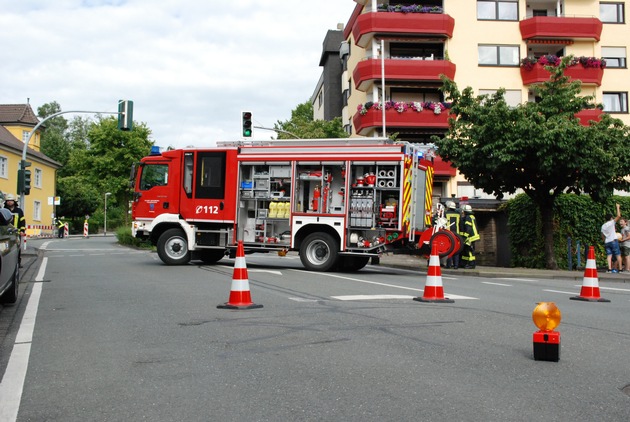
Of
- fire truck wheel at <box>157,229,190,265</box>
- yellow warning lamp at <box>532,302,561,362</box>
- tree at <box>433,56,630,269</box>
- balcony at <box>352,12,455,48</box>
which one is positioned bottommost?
yellow warning lamp at <box>532,302,561,362</box>

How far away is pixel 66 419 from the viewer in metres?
4.11

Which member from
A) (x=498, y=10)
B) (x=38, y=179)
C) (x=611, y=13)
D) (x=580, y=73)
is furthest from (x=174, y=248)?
(x=38, y=179)

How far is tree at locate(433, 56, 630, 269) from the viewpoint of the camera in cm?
1848

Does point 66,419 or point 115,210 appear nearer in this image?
point 66,419

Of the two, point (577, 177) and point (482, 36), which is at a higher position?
point (482, 36)

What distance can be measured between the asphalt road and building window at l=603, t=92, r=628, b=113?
1212 inches

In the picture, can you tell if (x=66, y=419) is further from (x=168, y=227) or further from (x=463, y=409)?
Answer: (x=168, y=227)

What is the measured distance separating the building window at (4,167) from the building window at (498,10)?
36796mm

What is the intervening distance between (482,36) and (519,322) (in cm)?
3215

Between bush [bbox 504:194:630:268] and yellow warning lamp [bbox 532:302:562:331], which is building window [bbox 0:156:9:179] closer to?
bush [bbox 504:194:630:268]

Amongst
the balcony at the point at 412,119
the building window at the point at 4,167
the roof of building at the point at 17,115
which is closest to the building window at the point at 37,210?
the building window at the point at 4,167

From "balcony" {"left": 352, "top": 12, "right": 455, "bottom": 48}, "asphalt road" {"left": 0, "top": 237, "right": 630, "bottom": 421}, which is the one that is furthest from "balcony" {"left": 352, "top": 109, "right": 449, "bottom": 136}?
"asphalt road" {"left": 0, "top": 237, "right": 630, "bottom": 421}

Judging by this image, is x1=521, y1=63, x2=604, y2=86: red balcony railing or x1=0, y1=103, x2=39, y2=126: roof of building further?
x1=0, y1=103, x2=39, y2=126: roof of building

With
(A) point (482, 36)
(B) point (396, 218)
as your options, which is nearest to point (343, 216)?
(B) point (396, 218)
